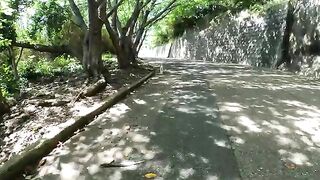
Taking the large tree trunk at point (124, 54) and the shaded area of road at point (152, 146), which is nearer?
the shaded area of road at point (152, 146)

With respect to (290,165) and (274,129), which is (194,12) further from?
(290,165)

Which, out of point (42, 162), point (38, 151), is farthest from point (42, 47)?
point (42, 162)

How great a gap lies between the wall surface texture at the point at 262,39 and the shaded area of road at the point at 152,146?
855 centimetres

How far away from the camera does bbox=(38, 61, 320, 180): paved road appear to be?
4.53 m

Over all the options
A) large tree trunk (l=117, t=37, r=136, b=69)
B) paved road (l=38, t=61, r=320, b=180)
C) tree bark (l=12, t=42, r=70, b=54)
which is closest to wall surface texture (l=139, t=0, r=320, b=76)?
paved road (l=38, t=61, r=320, b=180)

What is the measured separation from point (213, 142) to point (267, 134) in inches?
36.5

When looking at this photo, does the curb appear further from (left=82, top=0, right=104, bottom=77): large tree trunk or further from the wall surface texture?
the wall surface texture

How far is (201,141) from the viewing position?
220 inches

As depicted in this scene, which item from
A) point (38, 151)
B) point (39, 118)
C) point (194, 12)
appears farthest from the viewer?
point (194, 12)

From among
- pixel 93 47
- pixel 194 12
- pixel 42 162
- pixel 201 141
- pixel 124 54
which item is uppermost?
pixel 194 12

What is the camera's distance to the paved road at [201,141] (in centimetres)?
453

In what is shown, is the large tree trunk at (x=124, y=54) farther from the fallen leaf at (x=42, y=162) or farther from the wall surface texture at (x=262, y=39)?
the fallen leaf at (x=42, y=162)

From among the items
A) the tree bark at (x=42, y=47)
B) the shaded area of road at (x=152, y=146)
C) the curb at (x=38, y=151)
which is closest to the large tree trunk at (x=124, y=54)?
the tree bark at (x=42, y=47)

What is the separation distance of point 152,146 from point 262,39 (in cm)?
1722
